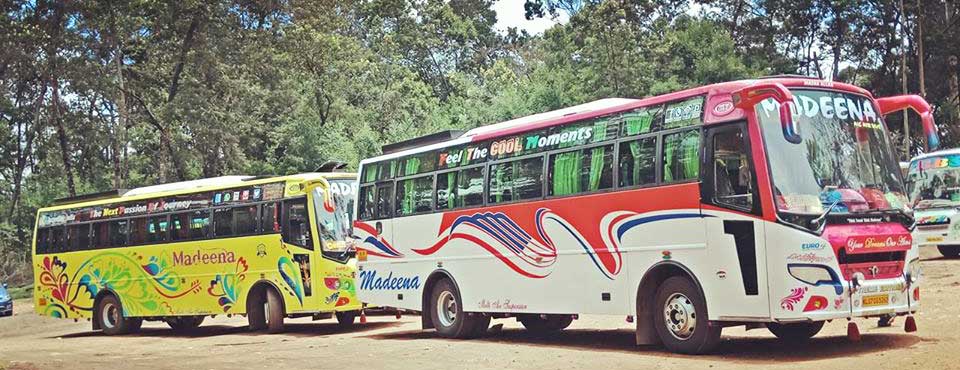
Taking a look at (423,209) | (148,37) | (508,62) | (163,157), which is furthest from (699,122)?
(508,62)

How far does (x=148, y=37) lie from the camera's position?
43531 mm

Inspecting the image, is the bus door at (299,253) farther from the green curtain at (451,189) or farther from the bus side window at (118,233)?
the bus side window at (118,233)

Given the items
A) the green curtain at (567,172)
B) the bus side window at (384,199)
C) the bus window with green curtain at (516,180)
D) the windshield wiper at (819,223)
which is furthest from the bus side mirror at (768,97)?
the bus side window at (384,199)

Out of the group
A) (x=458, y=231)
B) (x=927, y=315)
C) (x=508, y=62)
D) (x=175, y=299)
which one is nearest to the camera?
(x=927, y=315)

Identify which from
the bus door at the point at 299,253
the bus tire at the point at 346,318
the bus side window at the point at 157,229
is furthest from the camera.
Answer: the bus side window at the point at 157,229

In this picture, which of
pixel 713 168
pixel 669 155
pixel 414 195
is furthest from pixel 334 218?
pixel 713 168

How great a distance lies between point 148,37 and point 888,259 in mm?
35851

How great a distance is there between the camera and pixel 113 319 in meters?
26.7

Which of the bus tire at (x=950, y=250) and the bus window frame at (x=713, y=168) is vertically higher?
the bus window frame at (x=713, y=168)

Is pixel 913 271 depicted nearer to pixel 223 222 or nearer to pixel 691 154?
pixel 691 154

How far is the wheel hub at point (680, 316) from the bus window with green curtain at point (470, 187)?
183 inches

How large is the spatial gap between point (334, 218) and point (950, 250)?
1621cm

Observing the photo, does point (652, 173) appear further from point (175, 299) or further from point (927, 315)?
point (175, 299)

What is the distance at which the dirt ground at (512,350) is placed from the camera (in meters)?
12.5
